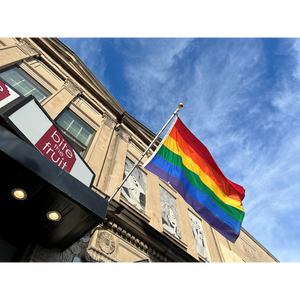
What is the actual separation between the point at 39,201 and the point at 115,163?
6376 mm

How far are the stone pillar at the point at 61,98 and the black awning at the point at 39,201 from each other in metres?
6.21

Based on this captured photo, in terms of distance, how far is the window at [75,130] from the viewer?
10414mm

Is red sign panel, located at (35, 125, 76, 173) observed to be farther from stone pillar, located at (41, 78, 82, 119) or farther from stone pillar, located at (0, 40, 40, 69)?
stone pillar, located at (0, 40, 40, 69)

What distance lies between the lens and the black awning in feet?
12.9

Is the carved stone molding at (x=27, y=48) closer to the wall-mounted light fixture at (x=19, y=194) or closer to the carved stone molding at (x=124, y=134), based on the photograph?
the carved stone molding at (x=124, y=134)

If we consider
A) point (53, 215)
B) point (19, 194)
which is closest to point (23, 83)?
point (19, 194)

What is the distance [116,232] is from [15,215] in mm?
3724

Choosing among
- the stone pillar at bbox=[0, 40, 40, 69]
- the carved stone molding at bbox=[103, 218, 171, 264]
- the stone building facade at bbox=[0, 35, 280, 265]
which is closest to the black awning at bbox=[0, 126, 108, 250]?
the stone building facade at bbox=[0, 35, 280, 265]

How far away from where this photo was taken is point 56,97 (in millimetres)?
11336

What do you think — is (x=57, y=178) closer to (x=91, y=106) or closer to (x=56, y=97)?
(x=56, y=97)

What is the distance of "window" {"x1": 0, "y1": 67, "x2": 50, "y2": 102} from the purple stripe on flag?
6.81 meters

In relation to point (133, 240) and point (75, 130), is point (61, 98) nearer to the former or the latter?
point (75, 130)
